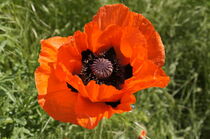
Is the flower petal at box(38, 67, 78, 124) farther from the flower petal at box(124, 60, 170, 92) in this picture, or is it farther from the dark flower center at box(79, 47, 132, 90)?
the flower petal at box(124, 60, 170, 92)

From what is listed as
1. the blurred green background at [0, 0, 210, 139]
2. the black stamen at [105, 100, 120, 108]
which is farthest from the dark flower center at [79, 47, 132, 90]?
the blurred green background at [0, 0, 210, 139]

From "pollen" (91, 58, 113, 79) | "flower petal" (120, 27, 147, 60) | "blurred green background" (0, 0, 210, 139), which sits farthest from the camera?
"blurred green background" (0, 0, 210, 139)

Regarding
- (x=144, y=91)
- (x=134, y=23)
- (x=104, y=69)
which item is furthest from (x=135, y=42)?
(x=144, y=91)

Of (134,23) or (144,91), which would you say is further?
(144,91)

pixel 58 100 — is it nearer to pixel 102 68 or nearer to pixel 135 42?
pixel 102 68

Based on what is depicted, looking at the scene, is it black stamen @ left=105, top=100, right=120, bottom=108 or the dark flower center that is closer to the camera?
black stamen @ left=105, top=100, right=120, bottom=108

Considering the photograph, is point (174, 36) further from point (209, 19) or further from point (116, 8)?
point (116, 8)

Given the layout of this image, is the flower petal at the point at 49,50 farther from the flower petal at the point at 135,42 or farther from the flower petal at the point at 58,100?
the flower petal at the point at 135,42
